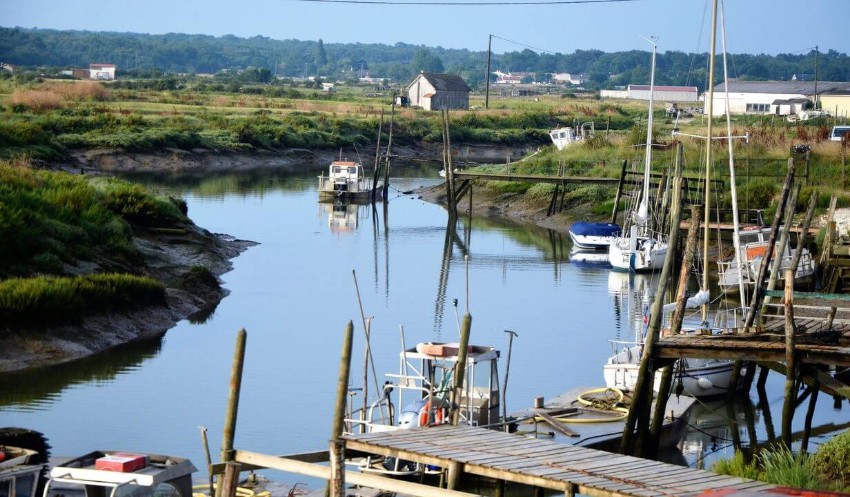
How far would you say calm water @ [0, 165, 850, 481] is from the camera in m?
25.1

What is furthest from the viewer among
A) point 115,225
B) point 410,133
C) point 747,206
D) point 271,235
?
point 410,133

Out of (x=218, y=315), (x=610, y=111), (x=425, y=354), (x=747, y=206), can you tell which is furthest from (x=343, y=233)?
(x=610, y=111)

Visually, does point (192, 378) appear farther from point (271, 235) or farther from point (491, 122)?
point (491, 122)

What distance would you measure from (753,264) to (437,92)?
329 ft

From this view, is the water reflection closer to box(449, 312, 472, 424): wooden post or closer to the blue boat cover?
box(449, 312, 472, 424): wooden post

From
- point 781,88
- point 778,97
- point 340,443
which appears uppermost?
point 781,88

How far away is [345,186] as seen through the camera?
227 feet

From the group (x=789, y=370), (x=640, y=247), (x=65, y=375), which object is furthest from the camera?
(x=640, y=247)

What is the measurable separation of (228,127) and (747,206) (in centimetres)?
5652

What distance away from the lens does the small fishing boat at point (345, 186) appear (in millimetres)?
69125

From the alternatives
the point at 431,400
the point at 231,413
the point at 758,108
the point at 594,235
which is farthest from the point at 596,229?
the point at 758,108

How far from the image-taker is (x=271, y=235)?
5456 centimetres

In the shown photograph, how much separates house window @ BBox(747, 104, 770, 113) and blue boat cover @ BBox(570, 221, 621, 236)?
67268 mm

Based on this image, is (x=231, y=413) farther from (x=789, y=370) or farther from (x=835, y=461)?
(x=789, y=370)
